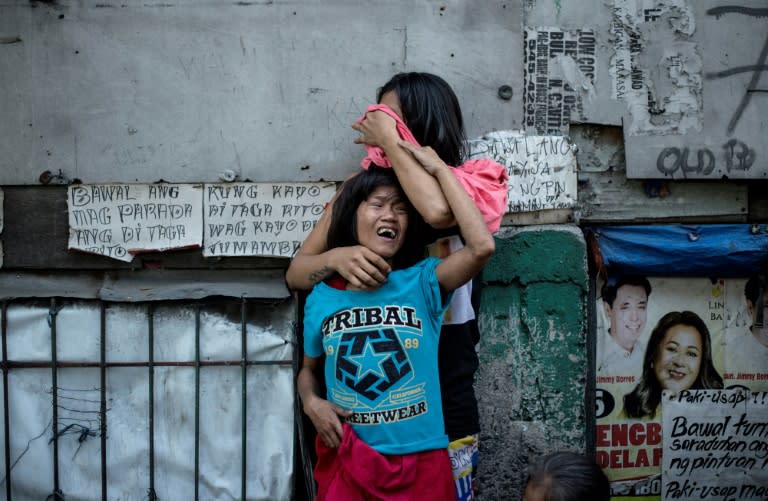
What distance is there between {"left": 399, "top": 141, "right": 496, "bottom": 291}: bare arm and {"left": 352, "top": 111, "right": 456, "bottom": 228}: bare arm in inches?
1.1

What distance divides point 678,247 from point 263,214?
1823 mm

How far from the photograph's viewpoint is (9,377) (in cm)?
311

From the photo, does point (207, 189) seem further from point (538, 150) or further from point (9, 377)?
point (538, 150)

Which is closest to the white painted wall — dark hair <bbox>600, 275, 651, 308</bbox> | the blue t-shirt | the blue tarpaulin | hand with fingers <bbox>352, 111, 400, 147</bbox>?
hand with fingers <bbox>352, 111, 400, 147</bbox>

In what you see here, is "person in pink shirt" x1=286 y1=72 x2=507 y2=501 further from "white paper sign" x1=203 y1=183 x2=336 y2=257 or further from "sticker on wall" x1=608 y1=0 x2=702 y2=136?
"sticker on wall" x1=608 y1=0 x2=702 y2=136

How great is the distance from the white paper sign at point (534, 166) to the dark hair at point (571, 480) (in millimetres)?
1364

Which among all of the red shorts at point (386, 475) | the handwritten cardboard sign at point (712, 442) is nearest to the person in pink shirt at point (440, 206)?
the red shorts at point (386, 475)

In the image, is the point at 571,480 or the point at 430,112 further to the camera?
the point at 430,112

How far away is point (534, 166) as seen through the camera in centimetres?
310

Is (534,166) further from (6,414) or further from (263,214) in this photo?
(6,414)

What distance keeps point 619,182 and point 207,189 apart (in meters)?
1.83

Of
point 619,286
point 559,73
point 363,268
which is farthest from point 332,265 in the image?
point 619,286

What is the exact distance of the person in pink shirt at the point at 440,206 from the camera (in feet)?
7.57

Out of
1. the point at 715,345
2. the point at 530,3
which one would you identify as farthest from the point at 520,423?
the point at 530,3
